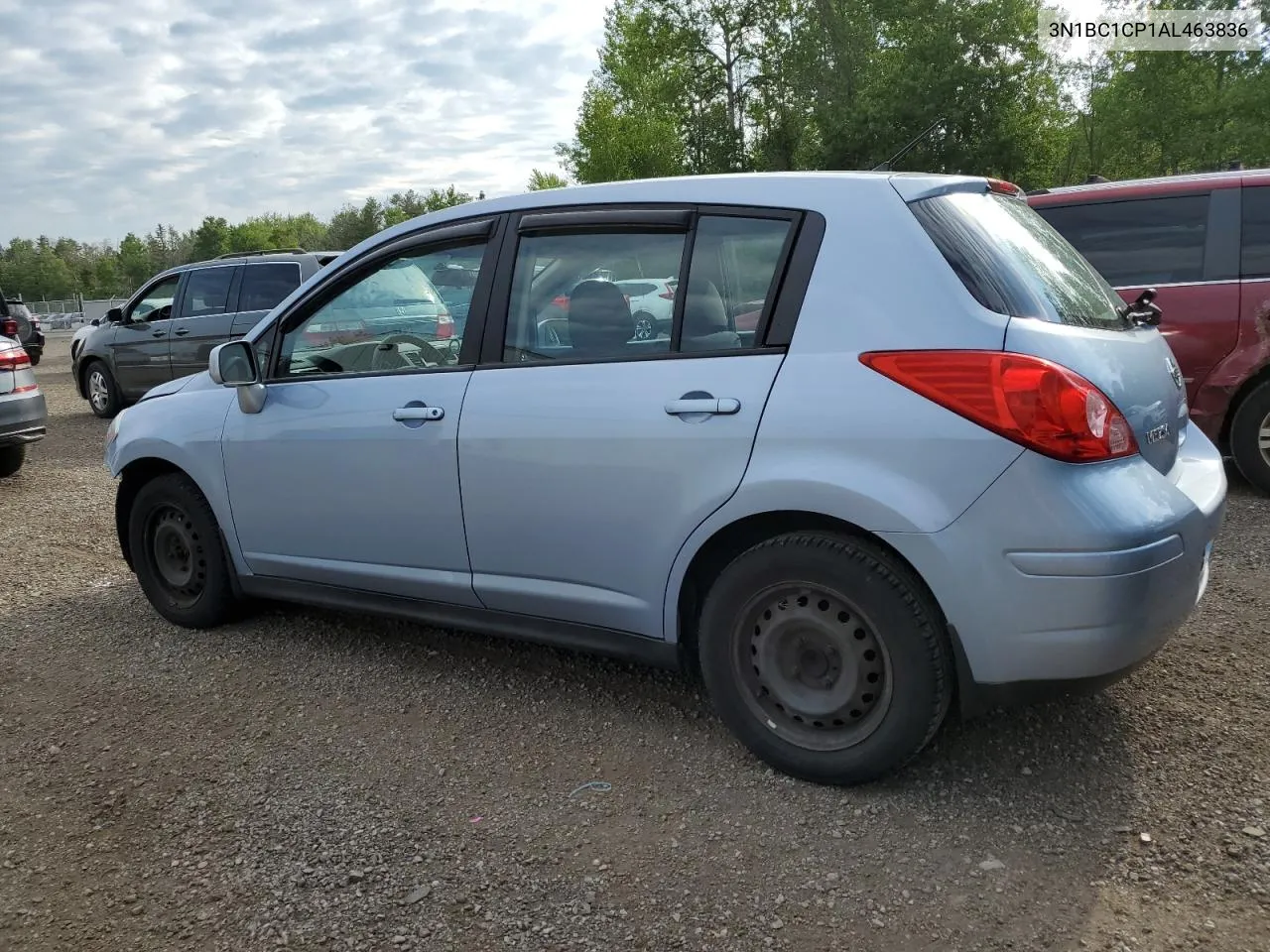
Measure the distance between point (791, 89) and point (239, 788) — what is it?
4622 centimetres

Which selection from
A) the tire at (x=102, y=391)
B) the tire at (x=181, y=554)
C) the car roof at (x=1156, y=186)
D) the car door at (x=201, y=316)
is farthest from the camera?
the tire at (x=102, y=391)

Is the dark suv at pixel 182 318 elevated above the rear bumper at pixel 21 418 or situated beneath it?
elevated above

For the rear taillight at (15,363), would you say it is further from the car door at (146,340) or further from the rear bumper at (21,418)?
the car door at (146,340)

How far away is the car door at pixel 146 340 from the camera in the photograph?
41.1 ft

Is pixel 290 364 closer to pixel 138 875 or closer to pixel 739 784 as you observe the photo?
pixel 138 875

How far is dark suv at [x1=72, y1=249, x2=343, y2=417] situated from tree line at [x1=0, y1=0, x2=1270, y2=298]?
8.57 m

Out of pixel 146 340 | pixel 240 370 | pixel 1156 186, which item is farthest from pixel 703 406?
pixel 146 340

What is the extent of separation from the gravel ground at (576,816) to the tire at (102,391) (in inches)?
398

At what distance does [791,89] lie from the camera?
45094 millimetres

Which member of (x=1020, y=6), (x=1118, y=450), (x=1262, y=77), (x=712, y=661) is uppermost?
(x=1020, y=6)

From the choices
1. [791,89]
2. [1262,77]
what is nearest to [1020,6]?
[1262,77]

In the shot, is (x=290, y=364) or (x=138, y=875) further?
(x=290, y=364)

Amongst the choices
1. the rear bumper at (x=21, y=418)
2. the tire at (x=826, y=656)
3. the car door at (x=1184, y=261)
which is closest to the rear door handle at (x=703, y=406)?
the tire at (x=826, y=656)

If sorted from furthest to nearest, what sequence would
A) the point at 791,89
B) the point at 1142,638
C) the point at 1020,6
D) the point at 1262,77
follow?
the point at 791,89 < the point at 1020,6 < the point at 1262,77 < the point at 1142,638
